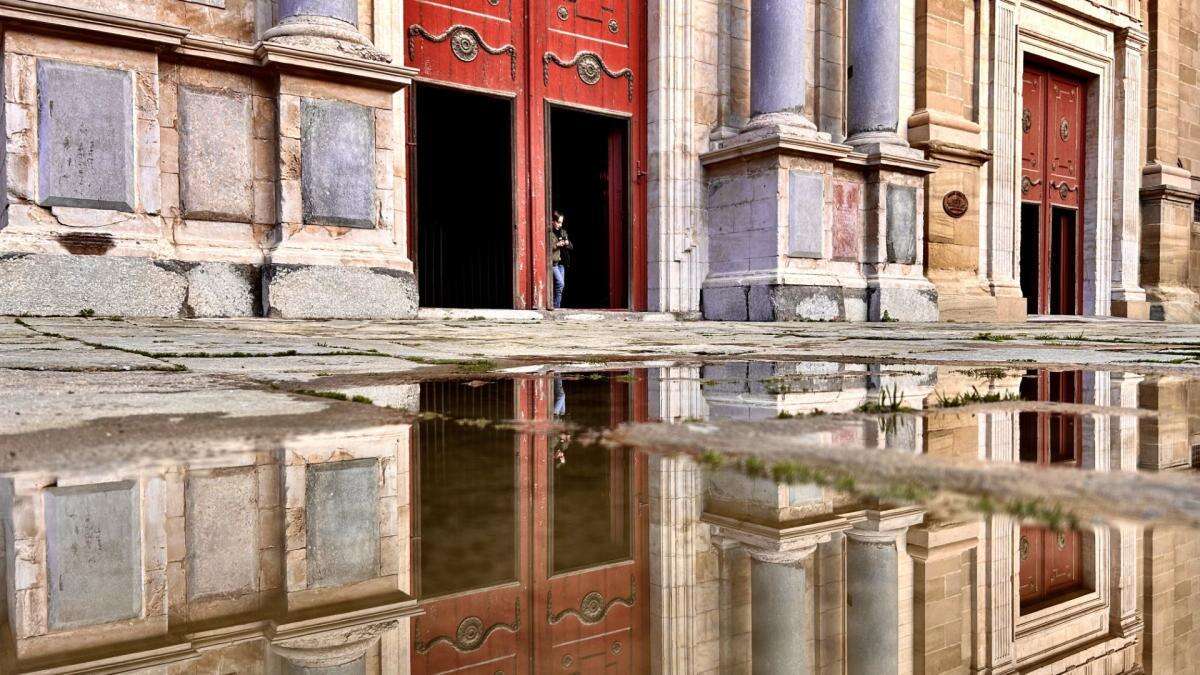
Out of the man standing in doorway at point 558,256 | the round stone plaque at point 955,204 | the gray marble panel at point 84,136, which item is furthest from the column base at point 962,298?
the gray marble panel at point 84,136

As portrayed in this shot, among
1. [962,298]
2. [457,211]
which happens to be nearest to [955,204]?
[962,298]

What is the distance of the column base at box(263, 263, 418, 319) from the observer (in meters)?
4.99

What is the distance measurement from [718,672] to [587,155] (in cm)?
963

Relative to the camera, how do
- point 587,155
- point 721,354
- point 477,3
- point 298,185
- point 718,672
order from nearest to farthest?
1. point 718,672
2. point 721,354
3. point 298,185
4. point 477,3
5. point 587,155

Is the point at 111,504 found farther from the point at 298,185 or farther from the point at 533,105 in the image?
the point at 533,105

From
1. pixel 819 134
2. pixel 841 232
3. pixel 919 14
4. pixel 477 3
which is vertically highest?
pixel 919 14

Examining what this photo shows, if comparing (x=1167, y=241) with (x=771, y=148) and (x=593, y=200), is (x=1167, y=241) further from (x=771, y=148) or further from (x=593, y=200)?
(x=593, y=200)

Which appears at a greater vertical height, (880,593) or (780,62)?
(780,62)

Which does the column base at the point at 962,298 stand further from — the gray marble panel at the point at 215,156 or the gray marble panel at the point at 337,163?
the gray marble panel at the point at 215,156

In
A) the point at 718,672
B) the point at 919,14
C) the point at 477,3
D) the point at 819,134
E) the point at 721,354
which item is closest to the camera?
the point at 718,672

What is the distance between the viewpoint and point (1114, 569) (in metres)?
0.61

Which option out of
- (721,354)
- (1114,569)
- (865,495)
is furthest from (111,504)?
(721,354)

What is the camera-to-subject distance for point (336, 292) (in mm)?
5129

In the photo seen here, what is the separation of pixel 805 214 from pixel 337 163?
13.5 ft
